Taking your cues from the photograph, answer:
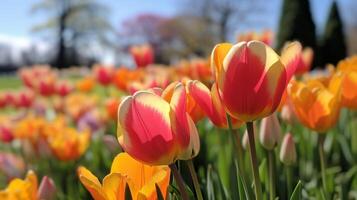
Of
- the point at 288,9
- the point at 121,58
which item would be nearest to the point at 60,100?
the point at 288,9

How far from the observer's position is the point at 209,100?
2.88ft

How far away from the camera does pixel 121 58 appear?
50.4 meters

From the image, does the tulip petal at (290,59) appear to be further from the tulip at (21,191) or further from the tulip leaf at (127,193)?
the tulip at (21,191)

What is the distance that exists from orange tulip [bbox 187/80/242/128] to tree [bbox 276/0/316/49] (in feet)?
28.4

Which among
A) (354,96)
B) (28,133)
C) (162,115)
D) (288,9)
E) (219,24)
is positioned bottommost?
(219,24)

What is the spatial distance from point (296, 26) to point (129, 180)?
917cm

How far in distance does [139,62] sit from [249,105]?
241 centimetres

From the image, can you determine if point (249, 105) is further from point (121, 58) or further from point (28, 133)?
point (121, 58)

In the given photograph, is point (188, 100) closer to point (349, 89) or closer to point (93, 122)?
point (349, 89)

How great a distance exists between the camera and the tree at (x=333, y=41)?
44.2ft

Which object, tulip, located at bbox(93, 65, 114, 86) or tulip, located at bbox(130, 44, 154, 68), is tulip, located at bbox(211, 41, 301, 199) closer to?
tulip, located at bbox(130, 44, 154, 68)

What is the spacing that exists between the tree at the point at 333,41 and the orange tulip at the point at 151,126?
13.0 meters

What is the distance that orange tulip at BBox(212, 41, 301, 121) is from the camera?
0.75m

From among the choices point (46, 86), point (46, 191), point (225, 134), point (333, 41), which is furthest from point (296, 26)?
point (46, 191)
